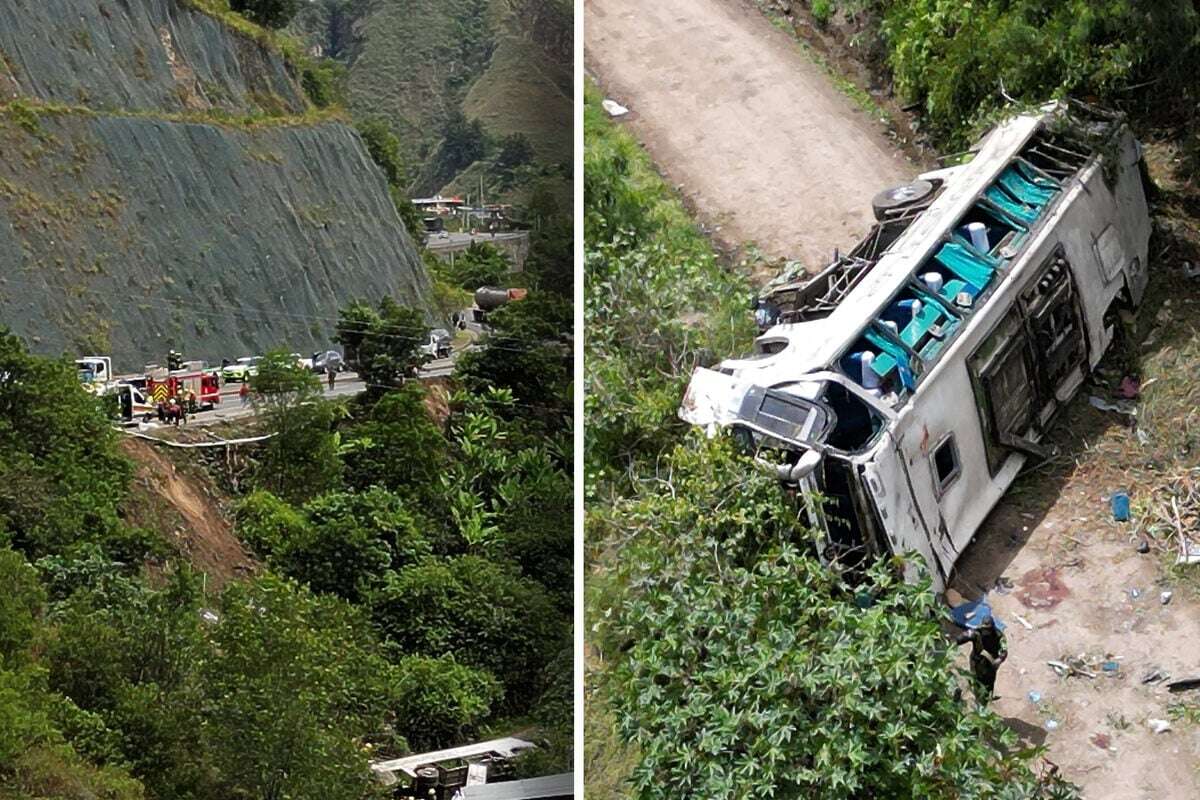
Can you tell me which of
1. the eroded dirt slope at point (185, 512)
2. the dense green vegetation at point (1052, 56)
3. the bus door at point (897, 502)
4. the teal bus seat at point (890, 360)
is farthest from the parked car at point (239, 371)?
the dense green vegetation at point (1052, 56)

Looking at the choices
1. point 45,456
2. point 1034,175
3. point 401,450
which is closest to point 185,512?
point 45,456

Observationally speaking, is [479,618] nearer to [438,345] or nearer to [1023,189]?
[438,345]

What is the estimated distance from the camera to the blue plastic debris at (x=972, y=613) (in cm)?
768

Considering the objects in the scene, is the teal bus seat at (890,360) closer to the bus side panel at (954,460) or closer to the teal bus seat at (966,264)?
the bus side panel at (954,460)

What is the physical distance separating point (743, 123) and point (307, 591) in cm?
465

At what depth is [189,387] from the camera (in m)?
8.81

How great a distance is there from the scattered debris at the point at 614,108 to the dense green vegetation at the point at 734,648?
2837 mm

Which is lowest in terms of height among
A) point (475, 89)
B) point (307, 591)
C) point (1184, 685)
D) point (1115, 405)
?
point (1184, 685)

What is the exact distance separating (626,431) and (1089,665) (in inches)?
106

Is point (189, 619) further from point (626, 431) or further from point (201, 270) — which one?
point (626, 431)

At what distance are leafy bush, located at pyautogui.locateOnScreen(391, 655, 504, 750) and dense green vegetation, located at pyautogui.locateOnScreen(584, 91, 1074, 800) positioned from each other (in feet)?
4.81

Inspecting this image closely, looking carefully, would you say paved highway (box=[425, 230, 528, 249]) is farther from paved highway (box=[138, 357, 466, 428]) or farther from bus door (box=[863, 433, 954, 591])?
bus door (box=[863, 433, 954, 591])

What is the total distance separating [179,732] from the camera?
27.1 feet

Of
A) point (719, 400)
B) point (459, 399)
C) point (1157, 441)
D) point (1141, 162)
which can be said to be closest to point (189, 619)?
point (459, 399)
